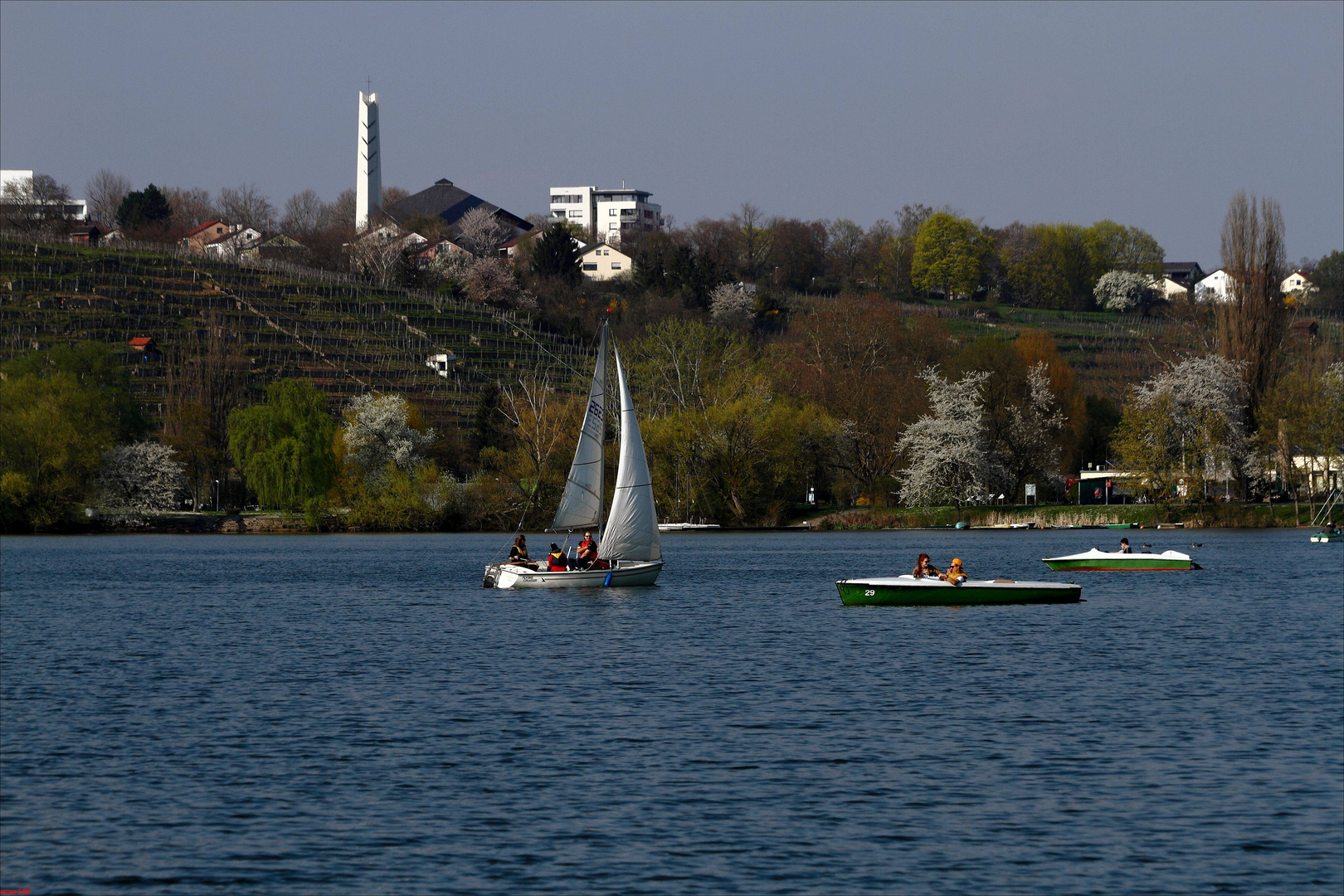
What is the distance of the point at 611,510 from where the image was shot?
62469 millimetres

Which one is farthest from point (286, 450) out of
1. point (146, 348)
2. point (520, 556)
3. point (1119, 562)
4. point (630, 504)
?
point (1119, 562)

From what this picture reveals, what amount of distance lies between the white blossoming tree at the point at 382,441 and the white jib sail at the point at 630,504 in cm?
6332

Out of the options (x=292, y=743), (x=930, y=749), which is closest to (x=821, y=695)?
(x=930, y=749)

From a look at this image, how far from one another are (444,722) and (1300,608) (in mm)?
38110

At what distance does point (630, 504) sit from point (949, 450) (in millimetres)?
59683

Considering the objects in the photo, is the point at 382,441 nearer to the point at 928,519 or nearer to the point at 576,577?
the point at 928,519

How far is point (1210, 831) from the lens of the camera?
21.9m

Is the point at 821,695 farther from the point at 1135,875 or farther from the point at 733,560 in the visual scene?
the point at 733,560

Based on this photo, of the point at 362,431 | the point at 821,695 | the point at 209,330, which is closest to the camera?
the point at 821,695

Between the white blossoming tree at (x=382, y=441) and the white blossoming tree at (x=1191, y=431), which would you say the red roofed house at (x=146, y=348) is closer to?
the white blossoming tree at (x=382, y=441)

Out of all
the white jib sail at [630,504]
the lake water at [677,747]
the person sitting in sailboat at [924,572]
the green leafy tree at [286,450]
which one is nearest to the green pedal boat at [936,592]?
the person sitting in sailboat at [924,572]

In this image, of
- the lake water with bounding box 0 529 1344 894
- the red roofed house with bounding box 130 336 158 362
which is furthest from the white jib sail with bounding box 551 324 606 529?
the red roofed house with bounding box 130 336 158 362

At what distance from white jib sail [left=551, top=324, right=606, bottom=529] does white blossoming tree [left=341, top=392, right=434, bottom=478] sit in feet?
205

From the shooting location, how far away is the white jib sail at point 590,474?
63125 millimetres
